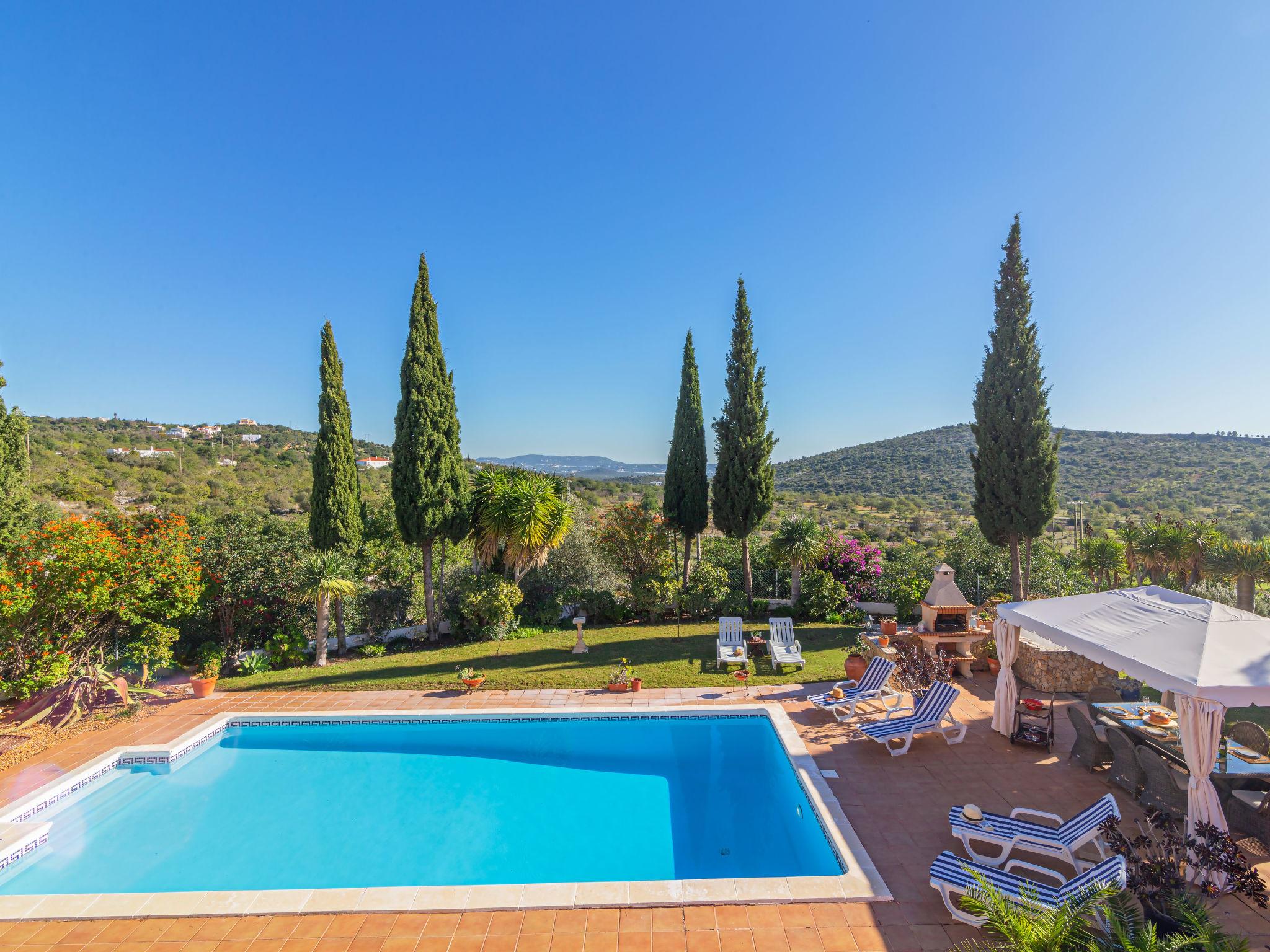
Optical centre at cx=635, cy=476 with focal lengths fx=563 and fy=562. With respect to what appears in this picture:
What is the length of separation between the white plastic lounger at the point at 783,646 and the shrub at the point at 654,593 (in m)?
3.17

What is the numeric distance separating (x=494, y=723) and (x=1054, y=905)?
26.5 feet

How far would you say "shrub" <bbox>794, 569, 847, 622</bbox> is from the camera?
15.9 metres

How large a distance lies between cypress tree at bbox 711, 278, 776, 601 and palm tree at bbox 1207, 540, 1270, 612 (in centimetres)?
1175

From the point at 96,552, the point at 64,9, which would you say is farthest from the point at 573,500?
the point at 64,9

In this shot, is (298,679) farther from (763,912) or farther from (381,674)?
(763,912)

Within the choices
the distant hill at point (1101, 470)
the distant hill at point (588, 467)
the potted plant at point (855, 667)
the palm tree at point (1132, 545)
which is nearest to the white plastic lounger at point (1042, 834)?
the potted plant at point (855, 667)

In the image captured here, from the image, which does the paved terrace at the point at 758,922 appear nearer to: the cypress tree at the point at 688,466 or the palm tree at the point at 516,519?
the palm tree at the point at 516,519

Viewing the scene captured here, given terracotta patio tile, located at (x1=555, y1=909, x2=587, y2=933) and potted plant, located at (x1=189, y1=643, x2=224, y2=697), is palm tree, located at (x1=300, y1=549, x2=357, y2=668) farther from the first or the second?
terracotta patio tile, located at (x1=555, y1=909, x2=587, y2=933)

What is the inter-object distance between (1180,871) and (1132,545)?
672 inches

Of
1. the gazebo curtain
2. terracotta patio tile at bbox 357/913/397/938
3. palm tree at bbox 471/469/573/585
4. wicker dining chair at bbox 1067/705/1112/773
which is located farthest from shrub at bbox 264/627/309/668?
wicker dining chair at bbox 1067/705/1112/773

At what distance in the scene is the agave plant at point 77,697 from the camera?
9.34 m

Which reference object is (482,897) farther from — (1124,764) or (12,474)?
(12,474)

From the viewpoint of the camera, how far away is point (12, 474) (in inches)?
397

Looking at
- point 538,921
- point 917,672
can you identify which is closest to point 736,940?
point 538,921
